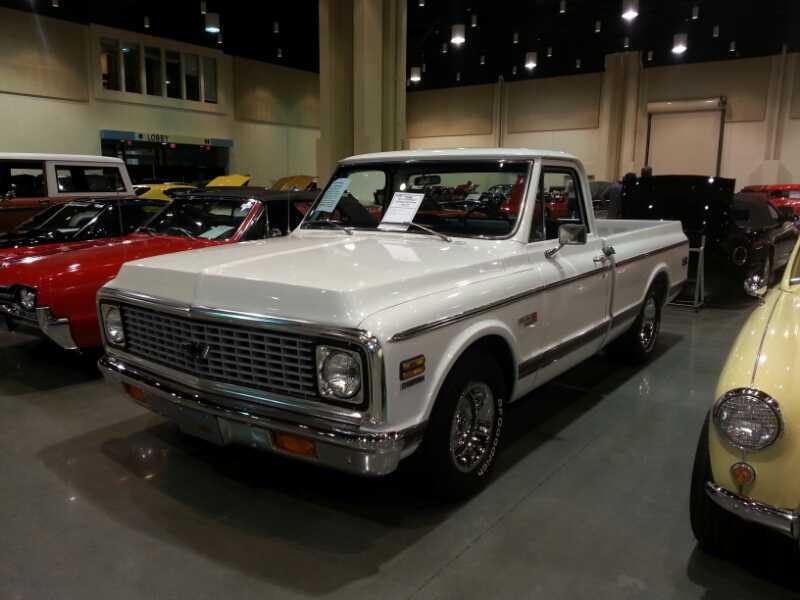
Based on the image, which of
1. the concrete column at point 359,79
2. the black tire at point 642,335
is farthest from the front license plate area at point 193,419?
the concrete column at point 359,79

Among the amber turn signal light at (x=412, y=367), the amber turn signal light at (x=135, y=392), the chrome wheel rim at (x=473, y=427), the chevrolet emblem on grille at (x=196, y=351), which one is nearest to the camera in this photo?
the amber turn signal light at (x=412, y=367)

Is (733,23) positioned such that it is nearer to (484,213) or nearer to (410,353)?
(484,213)

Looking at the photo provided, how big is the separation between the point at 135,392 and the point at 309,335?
132 centimetres

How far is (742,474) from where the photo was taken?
2188 millimetres

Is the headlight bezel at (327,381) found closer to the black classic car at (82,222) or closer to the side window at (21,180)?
the black classic car at (82,222)

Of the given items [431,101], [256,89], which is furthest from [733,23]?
[256,89]

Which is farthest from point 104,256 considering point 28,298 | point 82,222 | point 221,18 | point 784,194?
point 784,194

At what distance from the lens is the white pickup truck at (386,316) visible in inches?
98.3

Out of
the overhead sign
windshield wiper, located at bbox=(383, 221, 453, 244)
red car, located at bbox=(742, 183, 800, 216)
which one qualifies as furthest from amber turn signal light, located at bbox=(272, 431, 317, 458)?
the overhead sign

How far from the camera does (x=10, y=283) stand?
484cm

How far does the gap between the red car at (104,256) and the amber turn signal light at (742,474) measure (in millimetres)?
4002

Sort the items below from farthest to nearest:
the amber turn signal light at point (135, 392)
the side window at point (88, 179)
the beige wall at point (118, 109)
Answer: the beige wall at point (118, 109), the side window at point (88, 179), the amber turn signal light at point (135, 392)

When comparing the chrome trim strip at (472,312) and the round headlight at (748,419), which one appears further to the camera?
the chrome trim strip at (472,312)

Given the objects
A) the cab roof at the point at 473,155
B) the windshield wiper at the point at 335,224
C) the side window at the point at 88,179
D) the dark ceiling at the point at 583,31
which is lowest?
the windshield wiper at the point at 335,224
